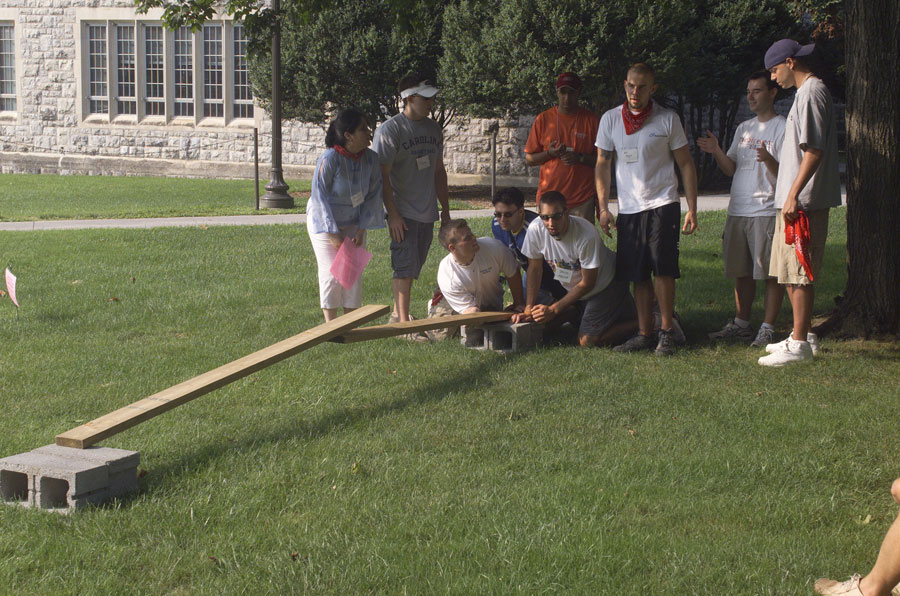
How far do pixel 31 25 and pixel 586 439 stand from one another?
2795 centimetres

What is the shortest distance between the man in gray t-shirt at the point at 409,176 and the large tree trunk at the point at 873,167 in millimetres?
2910

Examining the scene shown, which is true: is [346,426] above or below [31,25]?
below

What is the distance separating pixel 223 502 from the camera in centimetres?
413

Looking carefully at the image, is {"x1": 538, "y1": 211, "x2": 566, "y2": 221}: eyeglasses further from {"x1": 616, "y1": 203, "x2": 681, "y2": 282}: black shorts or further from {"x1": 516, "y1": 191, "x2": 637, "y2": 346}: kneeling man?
{"x1": 616, "y1": 203, "x2": 681, "y2": 282}: black shorts

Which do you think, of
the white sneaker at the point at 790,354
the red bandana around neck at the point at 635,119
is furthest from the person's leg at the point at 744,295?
the red bandana around neck at the point at 635,119

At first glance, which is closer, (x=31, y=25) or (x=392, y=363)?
(x=392, y=363)

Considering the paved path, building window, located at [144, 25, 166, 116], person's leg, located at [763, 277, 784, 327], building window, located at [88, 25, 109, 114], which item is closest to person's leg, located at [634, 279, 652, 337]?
person's leg, located at [763, 277, 784, 327]

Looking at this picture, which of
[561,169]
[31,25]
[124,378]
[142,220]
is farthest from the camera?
[31,25]

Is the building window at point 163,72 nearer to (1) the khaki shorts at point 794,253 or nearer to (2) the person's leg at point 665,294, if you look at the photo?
(2) the person's leg at point 665,294

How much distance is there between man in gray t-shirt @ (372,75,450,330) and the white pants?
1.35 ft

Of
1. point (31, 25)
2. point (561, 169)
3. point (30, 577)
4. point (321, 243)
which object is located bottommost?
point (30, 577)

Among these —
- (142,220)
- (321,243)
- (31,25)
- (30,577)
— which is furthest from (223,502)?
(31,25)

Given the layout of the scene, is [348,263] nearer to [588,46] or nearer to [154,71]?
[588,46]

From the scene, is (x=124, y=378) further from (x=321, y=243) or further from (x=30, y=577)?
(x=30, y=577)
